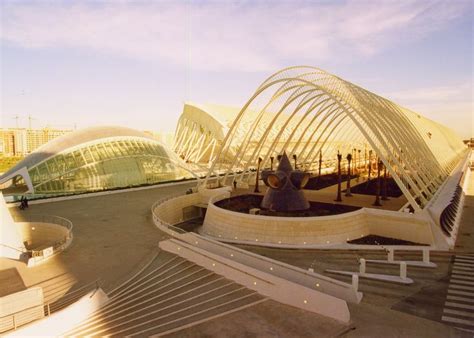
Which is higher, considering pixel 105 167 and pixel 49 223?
pixel 105 167

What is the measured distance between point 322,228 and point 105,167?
26.6 metres

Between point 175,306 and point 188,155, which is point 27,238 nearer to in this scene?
point 175,306

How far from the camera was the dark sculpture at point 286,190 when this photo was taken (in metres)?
25.2

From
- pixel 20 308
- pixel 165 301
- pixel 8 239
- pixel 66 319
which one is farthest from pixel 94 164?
pixel 66 319

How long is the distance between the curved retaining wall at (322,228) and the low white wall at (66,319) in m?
10.5

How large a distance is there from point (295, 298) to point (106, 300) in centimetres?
628

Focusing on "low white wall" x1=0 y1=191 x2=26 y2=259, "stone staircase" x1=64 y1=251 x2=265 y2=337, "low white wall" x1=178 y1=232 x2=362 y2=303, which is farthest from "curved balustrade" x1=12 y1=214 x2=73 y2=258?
"low white wall" x1=178 y1=232 x2=362 y2=303

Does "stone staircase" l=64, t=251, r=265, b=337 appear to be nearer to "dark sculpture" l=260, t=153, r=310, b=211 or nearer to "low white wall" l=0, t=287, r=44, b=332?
"low white wall" l=0, t=287, r=44, b=332

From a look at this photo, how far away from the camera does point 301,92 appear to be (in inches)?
1492

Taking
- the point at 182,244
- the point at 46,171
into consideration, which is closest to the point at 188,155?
the point at 46,171

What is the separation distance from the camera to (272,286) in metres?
12.3

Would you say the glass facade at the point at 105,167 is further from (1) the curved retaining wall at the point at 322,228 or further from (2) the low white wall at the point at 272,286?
(2) the low white wall at the point at 272,286

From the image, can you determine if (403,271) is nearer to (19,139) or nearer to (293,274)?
(293,274)

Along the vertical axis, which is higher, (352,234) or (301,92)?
(301,92)
